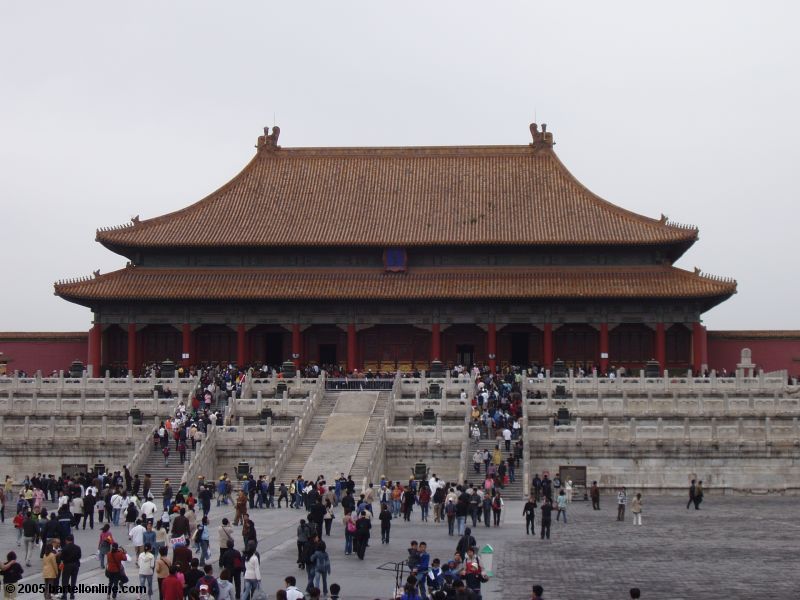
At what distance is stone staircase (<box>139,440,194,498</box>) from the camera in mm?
43750

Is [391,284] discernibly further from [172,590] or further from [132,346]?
[172,590]

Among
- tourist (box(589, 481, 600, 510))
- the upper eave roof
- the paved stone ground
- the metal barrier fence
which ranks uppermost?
the upper eave roof

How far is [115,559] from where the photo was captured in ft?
78.3

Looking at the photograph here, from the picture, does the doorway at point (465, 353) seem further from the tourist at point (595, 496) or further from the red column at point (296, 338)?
the tourist at point (595, 496)

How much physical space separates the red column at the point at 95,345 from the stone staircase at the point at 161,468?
2706 cm

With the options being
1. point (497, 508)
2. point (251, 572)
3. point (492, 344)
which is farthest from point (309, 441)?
point (492, 344)

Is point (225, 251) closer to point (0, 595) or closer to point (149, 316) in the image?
point (149, 316)

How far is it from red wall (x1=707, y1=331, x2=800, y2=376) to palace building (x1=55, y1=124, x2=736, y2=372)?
5.14 ft

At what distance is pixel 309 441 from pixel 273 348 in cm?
2824

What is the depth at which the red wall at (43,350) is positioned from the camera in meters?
74.5

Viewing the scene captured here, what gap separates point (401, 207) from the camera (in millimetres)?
78625

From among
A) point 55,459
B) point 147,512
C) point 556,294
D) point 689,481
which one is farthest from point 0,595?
point 556,294

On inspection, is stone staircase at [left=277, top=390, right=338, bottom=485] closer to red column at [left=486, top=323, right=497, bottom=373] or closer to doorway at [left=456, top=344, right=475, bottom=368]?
red column at [left=486, top=323, right=497, bottom=373]

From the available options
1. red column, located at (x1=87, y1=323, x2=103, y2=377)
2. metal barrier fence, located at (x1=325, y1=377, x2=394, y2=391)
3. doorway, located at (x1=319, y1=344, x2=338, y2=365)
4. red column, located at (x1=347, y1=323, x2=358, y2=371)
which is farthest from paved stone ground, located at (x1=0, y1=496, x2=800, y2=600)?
doorway, located at (x1=319, y1=344, x2=338, y2=365)
